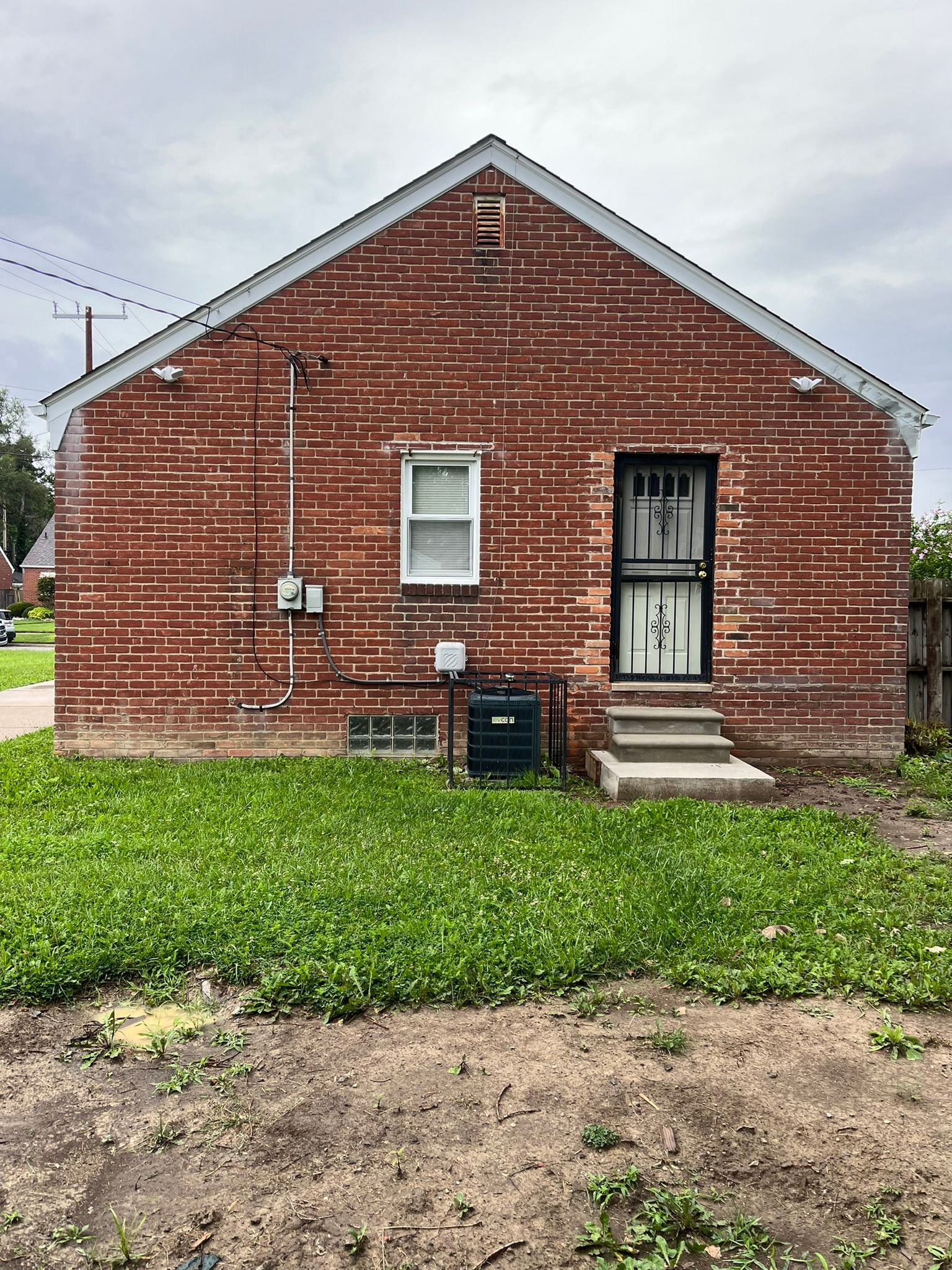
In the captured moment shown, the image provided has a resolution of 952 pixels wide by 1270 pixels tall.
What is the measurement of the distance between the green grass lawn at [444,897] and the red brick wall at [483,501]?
1642mm

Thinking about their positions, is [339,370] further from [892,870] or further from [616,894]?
[892,870]

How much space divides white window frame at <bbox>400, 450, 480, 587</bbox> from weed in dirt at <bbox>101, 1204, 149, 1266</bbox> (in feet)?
19.4

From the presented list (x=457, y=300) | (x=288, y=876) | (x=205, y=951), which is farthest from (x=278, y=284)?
(x=205, y=951)

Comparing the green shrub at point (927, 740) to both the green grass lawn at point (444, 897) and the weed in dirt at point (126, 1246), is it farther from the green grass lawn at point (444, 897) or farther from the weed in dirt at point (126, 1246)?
the weed in dirt at point (126, 1246)

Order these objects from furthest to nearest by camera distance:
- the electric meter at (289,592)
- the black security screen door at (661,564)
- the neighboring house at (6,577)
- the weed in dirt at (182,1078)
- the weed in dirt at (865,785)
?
the neighboring house at (6,577) < the black security screen door at (661,564) < the electric meter at (289,592) < the weed in dirt at (865,785) < the weed in dirt at (182,1078)

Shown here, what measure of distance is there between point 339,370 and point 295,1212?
6806 mm

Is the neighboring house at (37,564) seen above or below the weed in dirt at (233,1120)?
above

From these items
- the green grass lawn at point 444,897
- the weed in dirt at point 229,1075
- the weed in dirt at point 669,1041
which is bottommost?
the weed in dirt at point 229,1075

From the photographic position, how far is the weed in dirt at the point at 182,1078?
112 inches

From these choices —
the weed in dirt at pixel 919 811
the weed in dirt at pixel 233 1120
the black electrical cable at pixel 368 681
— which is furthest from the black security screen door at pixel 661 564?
the weed in dirt at pixel 233 1120

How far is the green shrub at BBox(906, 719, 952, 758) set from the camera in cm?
825

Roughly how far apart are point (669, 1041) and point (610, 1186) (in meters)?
0.82

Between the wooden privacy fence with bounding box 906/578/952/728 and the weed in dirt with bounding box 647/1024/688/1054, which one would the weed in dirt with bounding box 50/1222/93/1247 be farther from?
the wooden privacy fence with bounding box 906/578/952/728

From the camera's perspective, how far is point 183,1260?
6.92 ft
